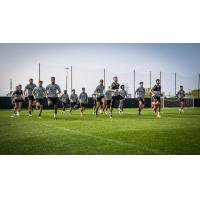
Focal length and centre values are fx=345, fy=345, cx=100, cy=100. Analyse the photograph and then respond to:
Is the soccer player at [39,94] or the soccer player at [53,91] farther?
the soccer player at [39,94]

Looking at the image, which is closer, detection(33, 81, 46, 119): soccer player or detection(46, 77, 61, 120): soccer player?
detection(46, 77, 61, 120): soccer player

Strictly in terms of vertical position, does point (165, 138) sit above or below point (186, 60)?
below

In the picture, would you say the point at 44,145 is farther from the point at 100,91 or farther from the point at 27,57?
the point at 100,91

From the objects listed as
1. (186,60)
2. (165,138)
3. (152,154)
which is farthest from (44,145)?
(186,60)

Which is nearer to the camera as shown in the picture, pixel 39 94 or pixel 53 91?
pixel 53 91
